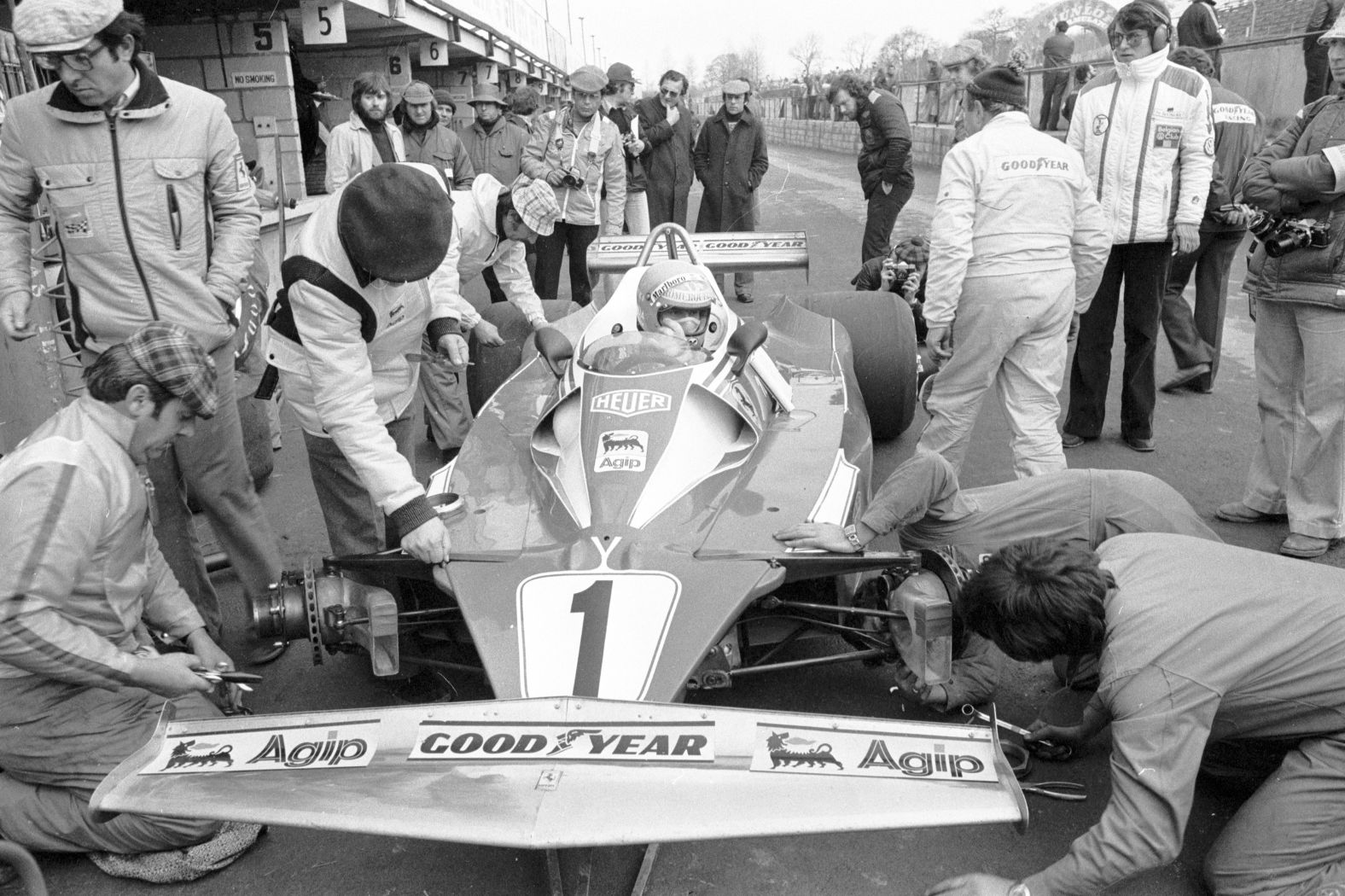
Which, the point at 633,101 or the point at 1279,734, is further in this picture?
the point at 633,101

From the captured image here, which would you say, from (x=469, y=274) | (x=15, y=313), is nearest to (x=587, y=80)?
(x=469, y=274)

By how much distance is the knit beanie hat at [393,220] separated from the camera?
328 cm

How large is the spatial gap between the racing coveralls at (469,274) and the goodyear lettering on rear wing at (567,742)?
2458 millimetres

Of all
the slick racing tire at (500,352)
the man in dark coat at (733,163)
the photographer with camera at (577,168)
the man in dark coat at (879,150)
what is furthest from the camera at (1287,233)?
the man in dark coat at (733,163)

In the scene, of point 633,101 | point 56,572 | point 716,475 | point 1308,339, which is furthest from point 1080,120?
point 633,101

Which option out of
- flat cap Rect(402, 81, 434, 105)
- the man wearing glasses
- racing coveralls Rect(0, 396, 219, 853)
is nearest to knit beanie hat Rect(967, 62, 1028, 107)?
the man wearing glasses

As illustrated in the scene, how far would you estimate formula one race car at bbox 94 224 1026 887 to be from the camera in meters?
2.24

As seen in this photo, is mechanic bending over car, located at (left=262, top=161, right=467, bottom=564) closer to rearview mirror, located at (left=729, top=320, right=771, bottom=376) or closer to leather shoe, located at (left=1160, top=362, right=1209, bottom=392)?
rearview mirror, located at (left=729, top=320, right=771, bottom=376)

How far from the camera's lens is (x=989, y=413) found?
23.1 ft

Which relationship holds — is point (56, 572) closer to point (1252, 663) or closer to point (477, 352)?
point (1252, 663)

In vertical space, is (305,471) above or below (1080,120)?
below

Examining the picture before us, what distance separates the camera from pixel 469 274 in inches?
206

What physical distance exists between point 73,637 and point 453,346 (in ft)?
6.39

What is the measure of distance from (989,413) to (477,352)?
133 inches
